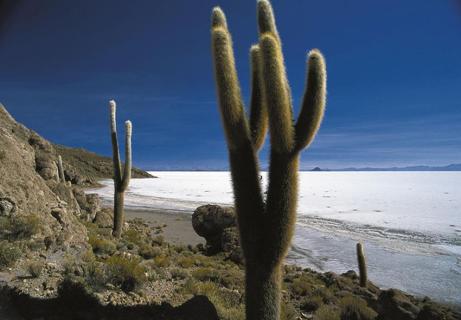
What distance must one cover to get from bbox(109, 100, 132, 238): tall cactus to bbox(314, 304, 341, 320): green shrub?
28.8ft

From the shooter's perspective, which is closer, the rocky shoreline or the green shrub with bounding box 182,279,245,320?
the rocky shoreline

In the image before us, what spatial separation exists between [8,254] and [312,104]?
19.8ft

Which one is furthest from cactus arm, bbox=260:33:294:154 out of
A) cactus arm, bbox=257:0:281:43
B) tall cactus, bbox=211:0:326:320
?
cactus arm, bbox=257:0:281:43

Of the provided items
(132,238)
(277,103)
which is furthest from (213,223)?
(277,103)

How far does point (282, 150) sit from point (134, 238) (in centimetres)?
1167

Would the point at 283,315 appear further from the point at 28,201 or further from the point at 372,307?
the point at 28,201

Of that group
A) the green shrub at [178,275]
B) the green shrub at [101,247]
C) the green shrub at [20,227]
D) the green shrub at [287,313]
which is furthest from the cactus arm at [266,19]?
the green shrub at [101,247]

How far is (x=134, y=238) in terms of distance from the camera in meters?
16.1

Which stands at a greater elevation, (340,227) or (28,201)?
(28,201)

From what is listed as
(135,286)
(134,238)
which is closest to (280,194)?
(135,286)

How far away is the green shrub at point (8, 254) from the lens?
7.34 meters

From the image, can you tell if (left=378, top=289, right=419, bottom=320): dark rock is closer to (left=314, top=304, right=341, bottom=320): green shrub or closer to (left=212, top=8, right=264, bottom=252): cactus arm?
(left=314, top=304, right=341, bottom=320): green shrub

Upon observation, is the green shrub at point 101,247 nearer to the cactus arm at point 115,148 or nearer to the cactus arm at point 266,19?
the cactus arm at point 115,148

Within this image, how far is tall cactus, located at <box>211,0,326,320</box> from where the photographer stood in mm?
6000
